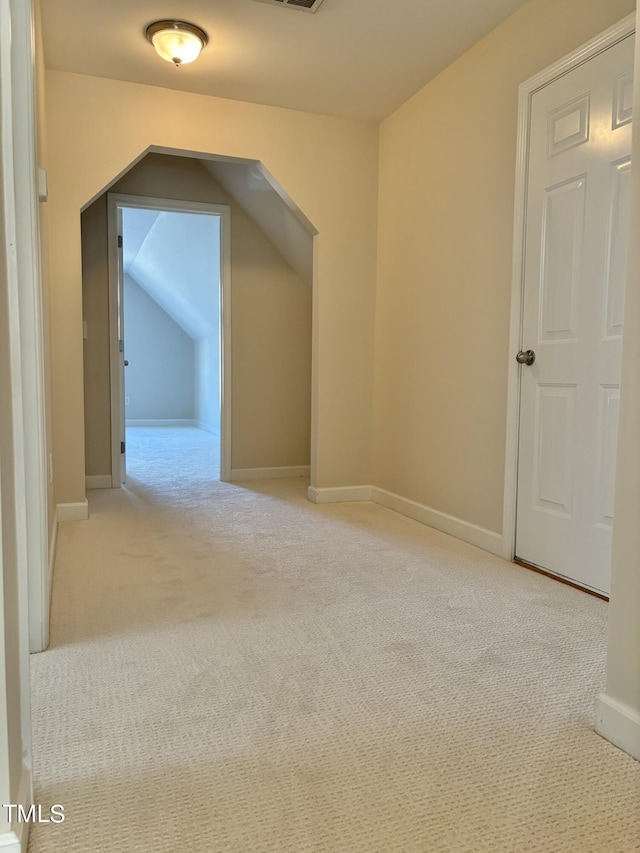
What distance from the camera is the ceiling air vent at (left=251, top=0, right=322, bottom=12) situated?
233 centimetres

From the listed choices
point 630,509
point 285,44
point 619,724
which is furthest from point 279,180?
point 619,724

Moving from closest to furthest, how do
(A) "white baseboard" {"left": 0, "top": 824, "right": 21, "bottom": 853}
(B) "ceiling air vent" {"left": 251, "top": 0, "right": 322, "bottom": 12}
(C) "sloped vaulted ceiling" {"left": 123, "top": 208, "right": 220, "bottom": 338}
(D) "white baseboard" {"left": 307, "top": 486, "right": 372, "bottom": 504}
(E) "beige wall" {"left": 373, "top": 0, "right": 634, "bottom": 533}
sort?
1. (A) "white baseboard" {"left": 0, "top": 824, "right": 21, "bottom": 853}
2. (B) "ceiling air vent" {"left": 251, "top": 0, "right": 322, "bottom": 12}
3. (E) "beige wall" {"left": 373, "top": 0, "right": 634, "bottom": 533}
4. (D) "white baseboard" {"left": 307, "top": 486, "right": 372, "bottom": 504}
5. (C) "sloped vaulted ceiling" {"left": 123, "top": 208, "right": 220, "bottom": 338}

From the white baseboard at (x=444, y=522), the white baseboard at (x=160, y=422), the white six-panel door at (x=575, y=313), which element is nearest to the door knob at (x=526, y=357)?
the white six-panel door at (x=575, y=313)

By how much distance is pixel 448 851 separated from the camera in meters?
0.93

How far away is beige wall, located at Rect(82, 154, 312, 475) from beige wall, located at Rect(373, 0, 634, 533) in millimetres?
1057

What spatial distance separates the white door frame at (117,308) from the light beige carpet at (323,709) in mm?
1757

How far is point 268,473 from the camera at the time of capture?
14.6 ft

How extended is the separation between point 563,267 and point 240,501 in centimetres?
228

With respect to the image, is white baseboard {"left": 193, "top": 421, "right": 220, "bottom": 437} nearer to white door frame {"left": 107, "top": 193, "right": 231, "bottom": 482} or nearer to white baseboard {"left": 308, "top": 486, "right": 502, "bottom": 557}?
white door frame {"left": 107, "top": 193, "right": 231, "bottom": 482}

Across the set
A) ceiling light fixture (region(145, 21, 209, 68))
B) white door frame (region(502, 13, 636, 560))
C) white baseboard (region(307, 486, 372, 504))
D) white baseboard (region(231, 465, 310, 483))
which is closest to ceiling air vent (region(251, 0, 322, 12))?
ceiling light fixture (region(145, 21, 209, 68))

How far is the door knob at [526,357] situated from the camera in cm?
235

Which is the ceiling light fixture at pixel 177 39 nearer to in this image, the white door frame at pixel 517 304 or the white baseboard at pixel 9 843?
the white door frame at pixel 517 304

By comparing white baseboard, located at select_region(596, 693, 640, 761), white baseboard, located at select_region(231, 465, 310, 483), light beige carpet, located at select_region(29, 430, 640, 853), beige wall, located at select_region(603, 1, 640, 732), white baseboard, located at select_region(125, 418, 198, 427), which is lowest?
white baseboard, located at select_region(125, 418, 198, 427)

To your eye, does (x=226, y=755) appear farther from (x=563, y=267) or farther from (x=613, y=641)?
(x=563, y=267)
